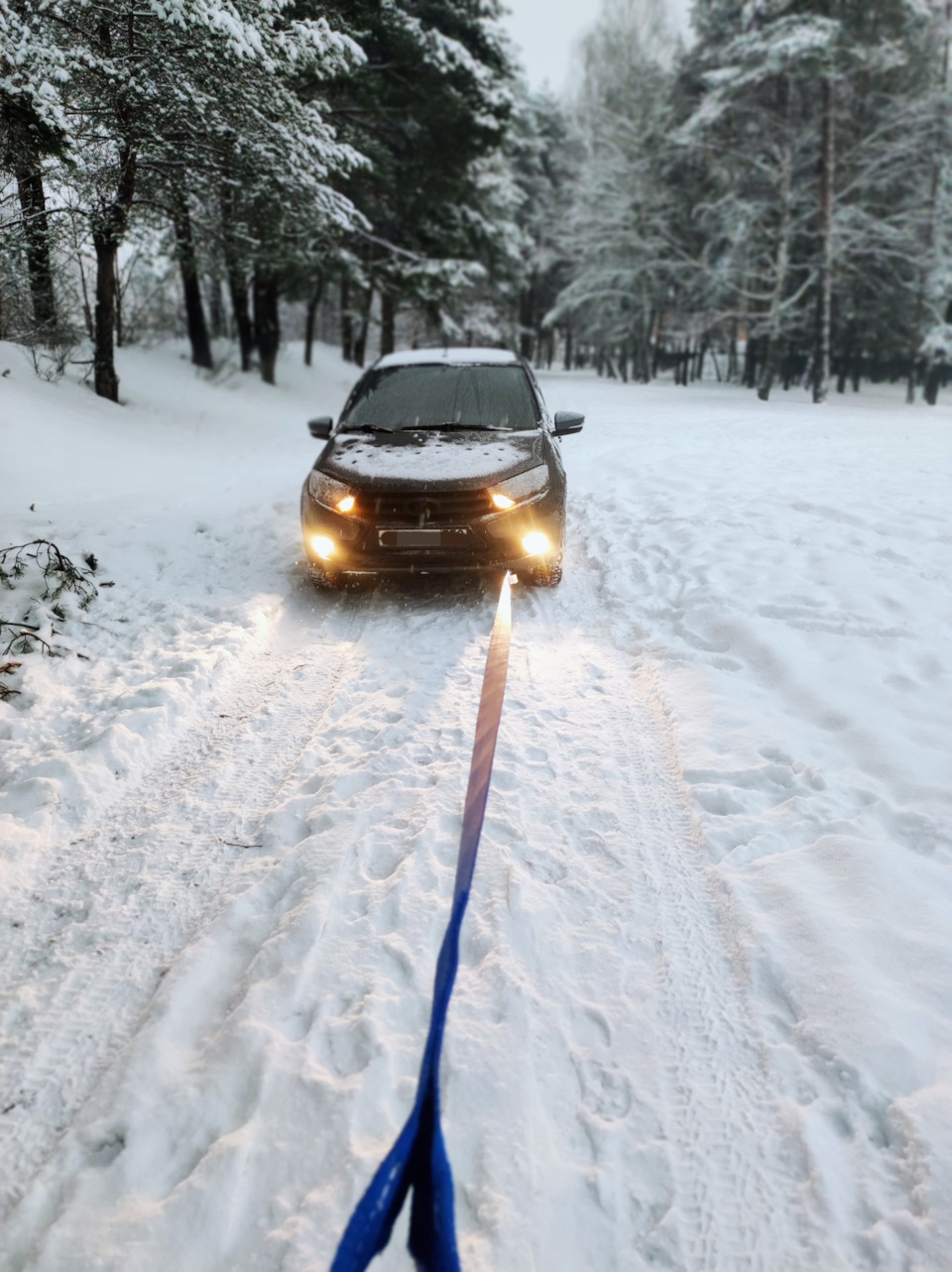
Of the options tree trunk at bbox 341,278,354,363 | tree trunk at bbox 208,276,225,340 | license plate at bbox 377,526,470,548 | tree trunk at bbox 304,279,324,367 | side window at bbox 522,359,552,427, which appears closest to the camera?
license plate at bbox 377,526,470,548

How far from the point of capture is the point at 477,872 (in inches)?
106

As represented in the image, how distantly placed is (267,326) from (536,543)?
1832cm

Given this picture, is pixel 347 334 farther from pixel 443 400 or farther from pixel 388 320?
pixel 443 400

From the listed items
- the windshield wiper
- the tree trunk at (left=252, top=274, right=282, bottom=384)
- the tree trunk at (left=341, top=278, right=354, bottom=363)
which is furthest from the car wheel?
the tree trunk at (left=341, top=278, right=354, bottom=363)

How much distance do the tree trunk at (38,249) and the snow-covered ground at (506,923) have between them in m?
4.75

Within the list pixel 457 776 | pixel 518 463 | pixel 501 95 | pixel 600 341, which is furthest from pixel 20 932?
pixel 600 341

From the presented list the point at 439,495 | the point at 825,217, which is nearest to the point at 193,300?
the point at 439,495

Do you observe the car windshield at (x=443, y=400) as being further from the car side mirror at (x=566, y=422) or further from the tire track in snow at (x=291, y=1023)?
the tire track in snow at (x=291, y=1023)

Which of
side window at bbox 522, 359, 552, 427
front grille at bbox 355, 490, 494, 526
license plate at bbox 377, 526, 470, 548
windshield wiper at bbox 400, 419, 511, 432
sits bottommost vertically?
license plate at bbox 377, 526, 470, 548

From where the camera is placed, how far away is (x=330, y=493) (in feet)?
16.9

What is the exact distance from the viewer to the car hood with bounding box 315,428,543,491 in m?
4.94

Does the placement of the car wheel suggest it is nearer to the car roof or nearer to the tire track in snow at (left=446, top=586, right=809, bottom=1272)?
the tire track in snow at (left=446, top=586, right=809, bottom=1272)

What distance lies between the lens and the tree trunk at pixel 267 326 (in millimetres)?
19828

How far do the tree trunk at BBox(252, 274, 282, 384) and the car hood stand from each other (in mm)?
16581
